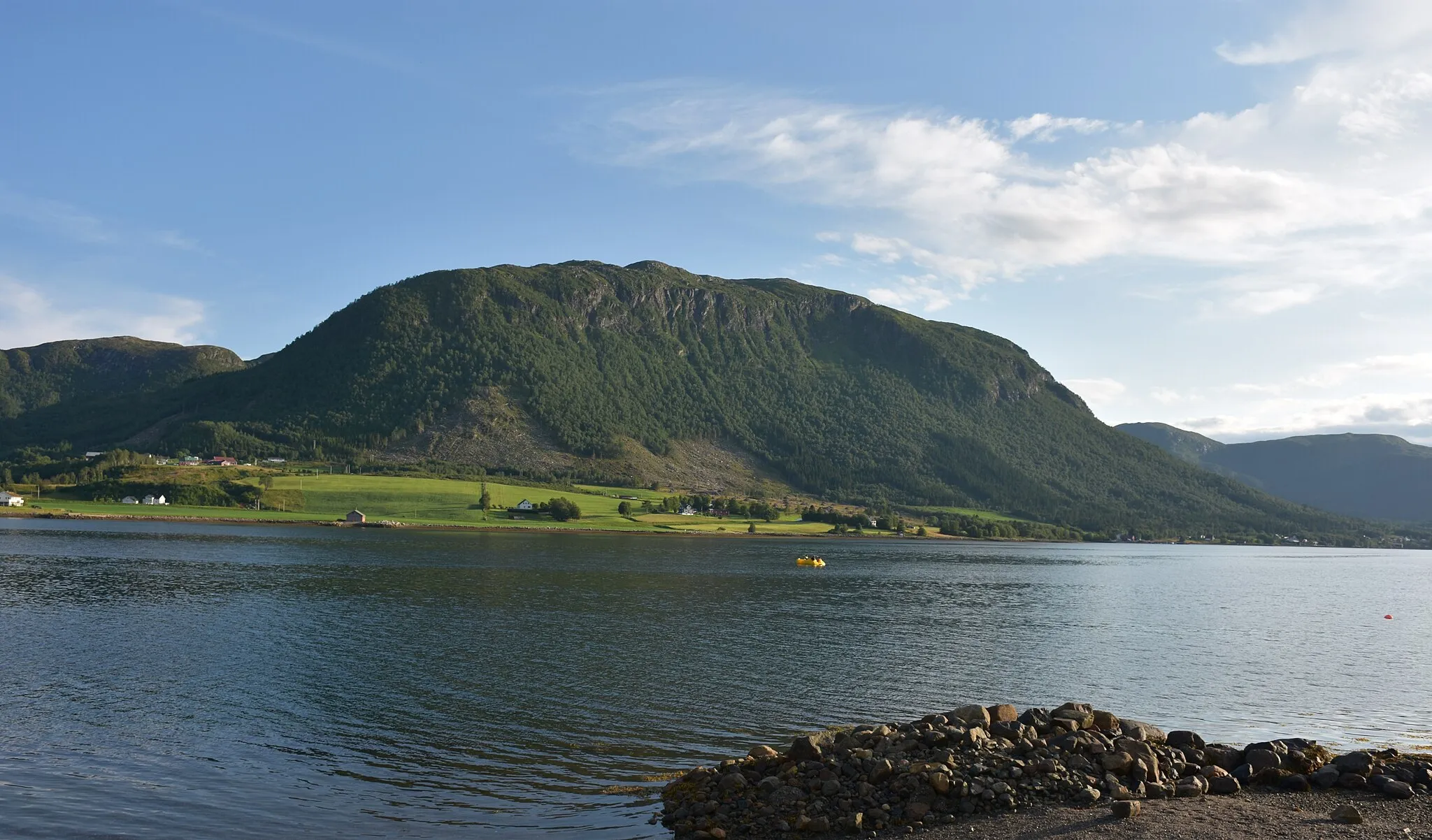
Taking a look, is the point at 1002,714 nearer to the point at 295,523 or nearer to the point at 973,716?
the point at 973,716

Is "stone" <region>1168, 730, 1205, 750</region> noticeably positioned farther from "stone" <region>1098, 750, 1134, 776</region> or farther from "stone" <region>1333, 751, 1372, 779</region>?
"stone" <region>1333, 751, 1372, 779</region>

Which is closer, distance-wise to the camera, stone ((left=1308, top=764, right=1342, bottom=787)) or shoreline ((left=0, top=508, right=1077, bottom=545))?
stone ((left=1308, top=764, right=1342, bottom=787))

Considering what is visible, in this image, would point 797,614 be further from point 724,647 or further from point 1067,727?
point 1067,727

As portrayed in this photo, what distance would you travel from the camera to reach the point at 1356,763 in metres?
27.6

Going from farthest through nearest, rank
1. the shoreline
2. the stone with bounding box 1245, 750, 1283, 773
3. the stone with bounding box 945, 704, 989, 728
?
1. the shoreline
2. the stone with bounding box 945, 704, 989, 728
3. the stone with bounding box 1245, 750, 1283, 773

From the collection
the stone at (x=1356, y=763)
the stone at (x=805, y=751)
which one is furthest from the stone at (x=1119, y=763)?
the stone at (x=805, y=751)

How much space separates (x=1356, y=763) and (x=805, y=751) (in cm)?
1631

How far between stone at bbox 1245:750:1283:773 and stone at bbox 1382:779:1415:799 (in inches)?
102

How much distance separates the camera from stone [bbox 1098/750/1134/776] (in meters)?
26.7

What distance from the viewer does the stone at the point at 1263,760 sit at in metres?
27.7

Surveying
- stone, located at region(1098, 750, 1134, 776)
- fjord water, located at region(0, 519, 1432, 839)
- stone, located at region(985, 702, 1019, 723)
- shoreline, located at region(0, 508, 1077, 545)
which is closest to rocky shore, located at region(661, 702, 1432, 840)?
stone, located at region(1098, 750, 1134, 776)

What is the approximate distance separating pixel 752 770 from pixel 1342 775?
17166mm

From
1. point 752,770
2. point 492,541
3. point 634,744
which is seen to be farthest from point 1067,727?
point 492,541

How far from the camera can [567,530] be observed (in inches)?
7692
